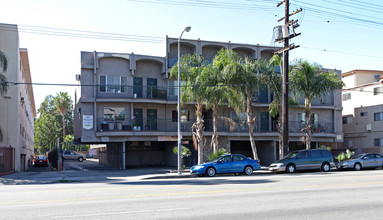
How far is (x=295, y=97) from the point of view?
30.5m

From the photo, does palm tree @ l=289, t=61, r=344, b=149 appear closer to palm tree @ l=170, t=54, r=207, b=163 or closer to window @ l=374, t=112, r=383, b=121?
palm tree @ l=170, t=54, r=207, b=163

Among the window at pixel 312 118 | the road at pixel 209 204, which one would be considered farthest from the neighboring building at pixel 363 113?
the road at pixel 209 204

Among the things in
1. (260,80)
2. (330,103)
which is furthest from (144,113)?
(330,103)

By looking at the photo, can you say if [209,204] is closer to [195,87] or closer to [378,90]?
[195,87]

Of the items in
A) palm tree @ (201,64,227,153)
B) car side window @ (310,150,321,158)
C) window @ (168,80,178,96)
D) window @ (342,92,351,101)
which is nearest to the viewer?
car side window @ (310,150,321,158)

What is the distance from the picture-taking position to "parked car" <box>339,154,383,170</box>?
87.9ft

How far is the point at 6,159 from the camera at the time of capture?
89.4 feet

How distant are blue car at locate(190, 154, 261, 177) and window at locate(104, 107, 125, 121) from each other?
38.8ft

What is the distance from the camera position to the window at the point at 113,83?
1267 inches

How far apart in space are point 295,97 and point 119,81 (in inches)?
586

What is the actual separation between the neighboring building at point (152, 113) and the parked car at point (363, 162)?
8.56 meters

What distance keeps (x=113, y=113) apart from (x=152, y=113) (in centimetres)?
365

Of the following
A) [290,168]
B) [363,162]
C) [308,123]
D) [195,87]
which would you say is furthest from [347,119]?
[195,87]

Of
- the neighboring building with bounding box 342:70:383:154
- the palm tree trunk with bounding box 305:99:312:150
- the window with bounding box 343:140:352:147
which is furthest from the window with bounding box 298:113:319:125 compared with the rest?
the window with bounding box 343:140:352:147
